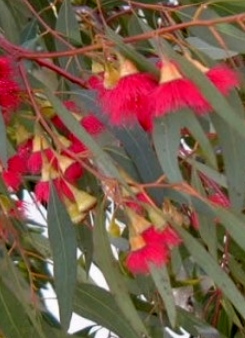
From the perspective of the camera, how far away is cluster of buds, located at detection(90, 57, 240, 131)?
0.83 metres

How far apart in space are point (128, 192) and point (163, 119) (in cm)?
8

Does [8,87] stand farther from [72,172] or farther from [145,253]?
[145,253]

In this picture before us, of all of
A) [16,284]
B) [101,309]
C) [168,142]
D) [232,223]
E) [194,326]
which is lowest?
[194,326]

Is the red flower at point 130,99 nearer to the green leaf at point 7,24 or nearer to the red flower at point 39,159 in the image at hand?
A: the red flower at point 39,159

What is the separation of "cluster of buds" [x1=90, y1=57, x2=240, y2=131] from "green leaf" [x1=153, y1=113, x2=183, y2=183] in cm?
1

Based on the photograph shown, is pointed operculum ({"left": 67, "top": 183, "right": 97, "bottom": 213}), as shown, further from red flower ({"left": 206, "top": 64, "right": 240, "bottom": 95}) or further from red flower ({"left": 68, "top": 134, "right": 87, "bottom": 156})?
red flower ({"left": 206, "top": 64, "right": 240, "bottom": 95})

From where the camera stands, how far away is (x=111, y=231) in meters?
1.41

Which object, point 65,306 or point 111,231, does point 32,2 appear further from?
point 65,306

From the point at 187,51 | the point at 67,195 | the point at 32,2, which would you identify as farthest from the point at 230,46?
the point at 32,2

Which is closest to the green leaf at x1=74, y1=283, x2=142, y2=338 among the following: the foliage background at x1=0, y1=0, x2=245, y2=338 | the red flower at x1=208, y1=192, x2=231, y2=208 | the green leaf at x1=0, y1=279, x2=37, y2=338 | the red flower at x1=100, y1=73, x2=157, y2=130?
the foliage background at x1=0, y1=0, x2=245, y2=338

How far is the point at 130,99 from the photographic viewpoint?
86 centimetres

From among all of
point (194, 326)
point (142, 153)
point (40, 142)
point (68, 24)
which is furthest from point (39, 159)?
point (194, 326)

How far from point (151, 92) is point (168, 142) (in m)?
0.07

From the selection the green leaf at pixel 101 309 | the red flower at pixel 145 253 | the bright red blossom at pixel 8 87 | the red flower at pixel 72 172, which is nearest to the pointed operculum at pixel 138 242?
the red flower at pixel 145 253
